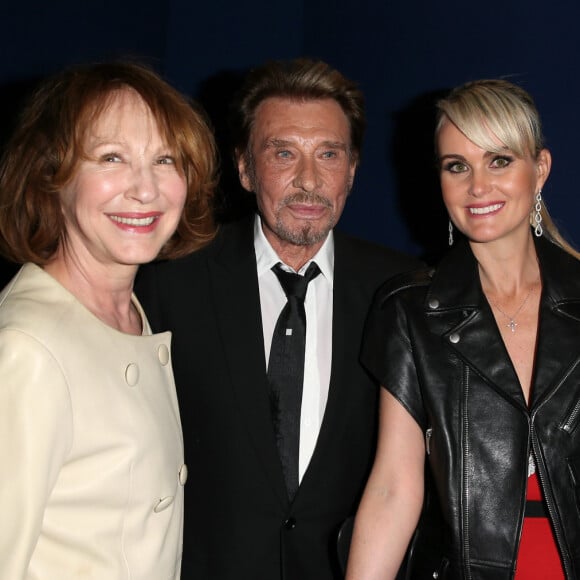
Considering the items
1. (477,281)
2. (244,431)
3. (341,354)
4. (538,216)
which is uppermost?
(538,216)

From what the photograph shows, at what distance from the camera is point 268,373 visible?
81.6 inches

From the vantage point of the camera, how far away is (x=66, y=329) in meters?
1.45

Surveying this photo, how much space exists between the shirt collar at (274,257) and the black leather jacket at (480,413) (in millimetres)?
290

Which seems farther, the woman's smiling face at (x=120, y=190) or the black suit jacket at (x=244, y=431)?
the black suit jacket at (x=244, y=431)

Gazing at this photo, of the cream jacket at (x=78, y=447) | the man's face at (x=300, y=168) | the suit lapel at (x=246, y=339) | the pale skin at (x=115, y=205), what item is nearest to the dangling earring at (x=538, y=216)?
the man's face at (x=300, y=168)

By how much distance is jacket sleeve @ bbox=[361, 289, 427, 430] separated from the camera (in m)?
1.93

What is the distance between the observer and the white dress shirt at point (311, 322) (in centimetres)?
207

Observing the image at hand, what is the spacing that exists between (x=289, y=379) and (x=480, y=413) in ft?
1.62

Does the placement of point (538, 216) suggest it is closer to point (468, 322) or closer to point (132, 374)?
point (468, 322)

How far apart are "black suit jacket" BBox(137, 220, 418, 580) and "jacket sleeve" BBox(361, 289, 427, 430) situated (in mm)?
84

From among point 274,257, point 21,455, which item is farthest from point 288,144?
point 21,455

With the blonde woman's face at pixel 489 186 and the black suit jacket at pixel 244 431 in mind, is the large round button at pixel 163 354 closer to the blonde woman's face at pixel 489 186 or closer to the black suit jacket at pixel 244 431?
the black suit jacket at pixel 244 431

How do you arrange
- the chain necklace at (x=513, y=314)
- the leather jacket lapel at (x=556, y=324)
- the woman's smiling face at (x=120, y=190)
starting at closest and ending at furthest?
1. the woman's smiling face at (x=120, y=190)
2. the leather jacket lapel at (x=556, y=324)
3. the chain necklace at (x=513, y=314)

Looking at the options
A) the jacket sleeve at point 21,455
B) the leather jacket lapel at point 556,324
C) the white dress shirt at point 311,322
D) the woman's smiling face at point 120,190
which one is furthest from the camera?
the white dress shirt at point 311,322
